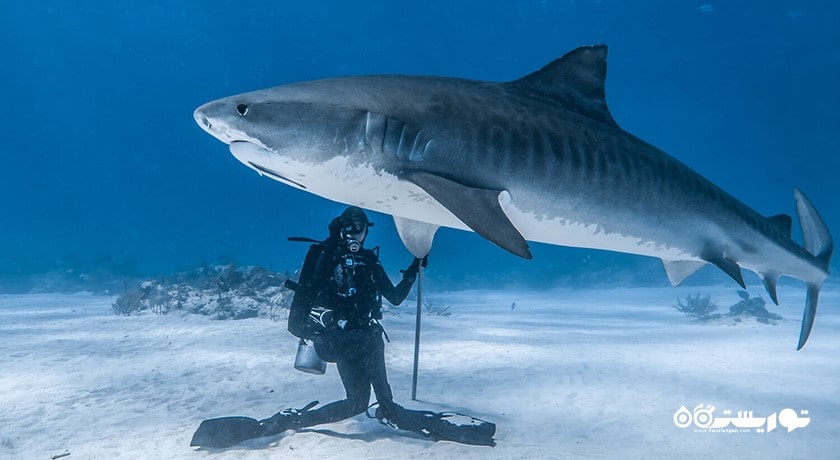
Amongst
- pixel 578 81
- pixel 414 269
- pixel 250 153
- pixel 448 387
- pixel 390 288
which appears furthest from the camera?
pixel 448 387

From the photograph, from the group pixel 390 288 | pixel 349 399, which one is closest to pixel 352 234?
pixel 390 288

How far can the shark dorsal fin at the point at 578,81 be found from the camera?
371 cm

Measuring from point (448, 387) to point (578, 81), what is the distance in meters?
4.34

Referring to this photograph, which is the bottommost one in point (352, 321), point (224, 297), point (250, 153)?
point (224, 297)

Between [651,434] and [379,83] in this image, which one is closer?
[379,83]

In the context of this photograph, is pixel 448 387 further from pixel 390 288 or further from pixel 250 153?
pixel 250 153

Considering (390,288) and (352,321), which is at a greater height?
(390,288)

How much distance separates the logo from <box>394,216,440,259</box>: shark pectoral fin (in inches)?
133

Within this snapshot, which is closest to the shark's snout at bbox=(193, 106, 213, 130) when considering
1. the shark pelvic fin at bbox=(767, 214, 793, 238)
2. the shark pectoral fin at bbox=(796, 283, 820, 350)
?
the shark pelvic fin at bbox=(767, 214, 793, 238)

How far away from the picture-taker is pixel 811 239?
4.95 m

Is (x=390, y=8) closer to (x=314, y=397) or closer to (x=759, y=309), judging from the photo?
(x=759, y=309)

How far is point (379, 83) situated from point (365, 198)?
741 mm

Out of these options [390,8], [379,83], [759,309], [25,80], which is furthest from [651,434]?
[25,80]

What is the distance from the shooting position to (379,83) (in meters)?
2.96
